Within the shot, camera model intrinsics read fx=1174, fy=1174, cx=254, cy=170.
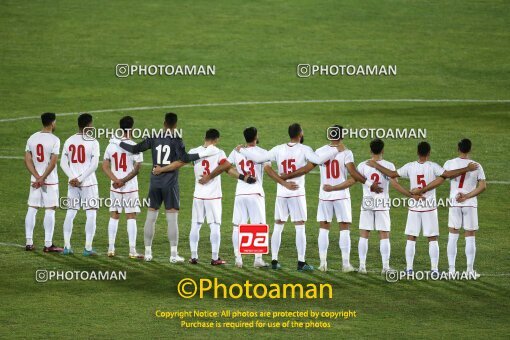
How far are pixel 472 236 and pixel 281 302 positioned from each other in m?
3.57

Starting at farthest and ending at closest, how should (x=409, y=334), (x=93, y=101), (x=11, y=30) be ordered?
(x=11, y=30) → (x=93, y=101) → (x=409, y=334)

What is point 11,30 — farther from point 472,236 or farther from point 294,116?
point 472,236

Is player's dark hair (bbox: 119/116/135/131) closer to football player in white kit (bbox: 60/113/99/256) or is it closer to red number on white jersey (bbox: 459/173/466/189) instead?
football player in white kit (bbox: 60/113/99/256)

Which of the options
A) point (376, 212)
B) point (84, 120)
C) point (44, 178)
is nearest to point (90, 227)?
point (44, 178)

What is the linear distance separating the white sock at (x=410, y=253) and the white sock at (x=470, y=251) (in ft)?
2.86

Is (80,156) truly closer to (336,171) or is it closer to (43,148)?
(43,148)

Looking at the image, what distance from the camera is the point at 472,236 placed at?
19156mm

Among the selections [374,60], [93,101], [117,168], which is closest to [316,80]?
[374,60]

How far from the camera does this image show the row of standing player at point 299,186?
19188 mm

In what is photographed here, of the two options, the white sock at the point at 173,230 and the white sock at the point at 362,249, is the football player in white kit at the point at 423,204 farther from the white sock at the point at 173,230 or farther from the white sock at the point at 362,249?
the white sock at the point at 173,230

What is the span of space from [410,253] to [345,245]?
107 cm

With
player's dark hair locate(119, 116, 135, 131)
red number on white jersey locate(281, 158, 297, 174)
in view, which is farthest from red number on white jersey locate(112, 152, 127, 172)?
red number on white jersey locate(281, 158, 297, 174)

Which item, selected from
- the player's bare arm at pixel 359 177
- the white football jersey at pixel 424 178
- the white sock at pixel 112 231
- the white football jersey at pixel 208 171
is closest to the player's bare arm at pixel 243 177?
the white football jersey at pixel 208 171

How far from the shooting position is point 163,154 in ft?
64.9
